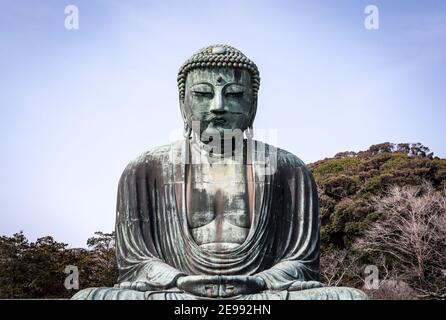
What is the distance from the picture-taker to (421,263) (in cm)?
2467

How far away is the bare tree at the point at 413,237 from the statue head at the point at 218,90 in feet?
56.8

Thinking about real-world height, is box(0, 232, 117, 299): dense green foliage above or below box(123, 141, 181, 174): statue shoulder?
below

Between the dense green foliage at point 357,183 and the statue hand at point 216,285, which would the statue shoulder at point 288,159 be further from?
the dense green foliage at point 357,183

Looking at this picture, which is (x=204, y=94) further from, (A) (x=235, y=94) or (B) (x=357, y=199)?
(B) (x=357, y=199)

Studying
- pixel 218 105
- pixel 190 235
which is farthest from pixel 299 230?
pixel 218 105

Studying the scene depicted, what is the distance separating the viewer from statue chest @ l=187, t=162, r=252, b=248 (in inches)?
312

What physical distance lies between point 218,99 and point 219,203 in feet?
3.97

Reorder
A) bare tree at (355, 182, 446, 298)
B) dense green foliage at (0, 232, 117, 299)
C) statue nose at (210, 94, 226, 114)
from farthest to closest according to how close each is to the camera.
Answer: bare tree at (355, 182, 446, 298) → dense green foliage at (0, 232, 117, 299) → statue nose at (210, 94, 226, 114)

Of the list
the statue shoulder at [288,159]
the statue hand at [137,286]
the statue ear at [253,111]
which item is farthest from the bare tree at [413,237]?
Answer: the statue hand at [137,286]

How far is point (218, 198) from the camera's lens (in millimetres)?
8102

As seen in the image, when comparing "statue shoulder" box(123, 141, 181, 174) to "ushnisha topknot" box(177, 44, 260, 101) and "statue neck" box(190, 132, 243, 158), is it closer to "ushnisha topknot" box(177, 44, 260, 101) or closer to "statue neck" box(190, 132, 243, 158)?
"statue neck" box(190, 132, 243, 158)

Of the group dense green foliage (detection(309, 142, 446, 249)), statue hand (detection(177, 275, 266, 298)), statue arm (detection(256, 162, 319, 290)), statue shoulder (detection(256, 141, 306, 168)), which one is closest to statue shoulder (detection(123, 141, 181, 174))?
statue shoulder (detection(256, 141, 306, 168))

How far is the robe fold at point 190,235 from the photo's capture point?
25.2 feet
